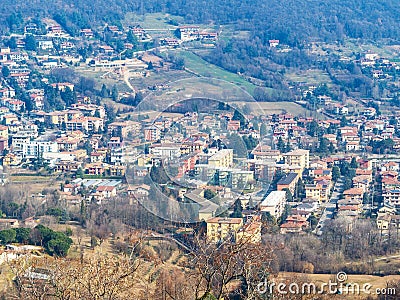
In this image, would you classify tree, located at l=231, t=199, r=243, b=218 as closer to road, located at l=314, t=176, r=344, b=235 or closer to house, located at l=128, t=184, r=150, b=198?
house, located at l=128, t=184, r=150, b=198

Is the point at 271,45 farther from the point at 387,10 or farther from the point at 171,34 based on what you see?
the point at 387,10

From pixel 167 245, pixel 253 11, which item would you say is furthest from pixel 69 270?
pixel 253 11

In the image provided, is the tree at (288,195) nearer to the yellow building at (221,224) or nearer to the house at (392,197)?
the house at (392,197)

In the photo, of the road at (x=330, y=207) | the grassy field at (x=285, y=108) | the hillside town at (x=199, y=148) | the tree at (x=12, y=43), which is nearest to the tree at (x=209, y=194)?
the hillside town at (x=199, y=148)

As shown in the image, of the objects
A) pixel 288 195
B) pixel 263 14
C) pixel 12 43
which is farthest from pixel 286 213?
pixel 263 14

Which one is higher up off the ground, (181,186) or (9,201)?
(181,186)

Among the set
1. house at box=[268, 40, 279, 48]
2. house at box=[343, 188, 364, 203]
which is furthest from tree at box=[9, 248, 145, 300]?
house at box=[268, 40, 279, 48]
